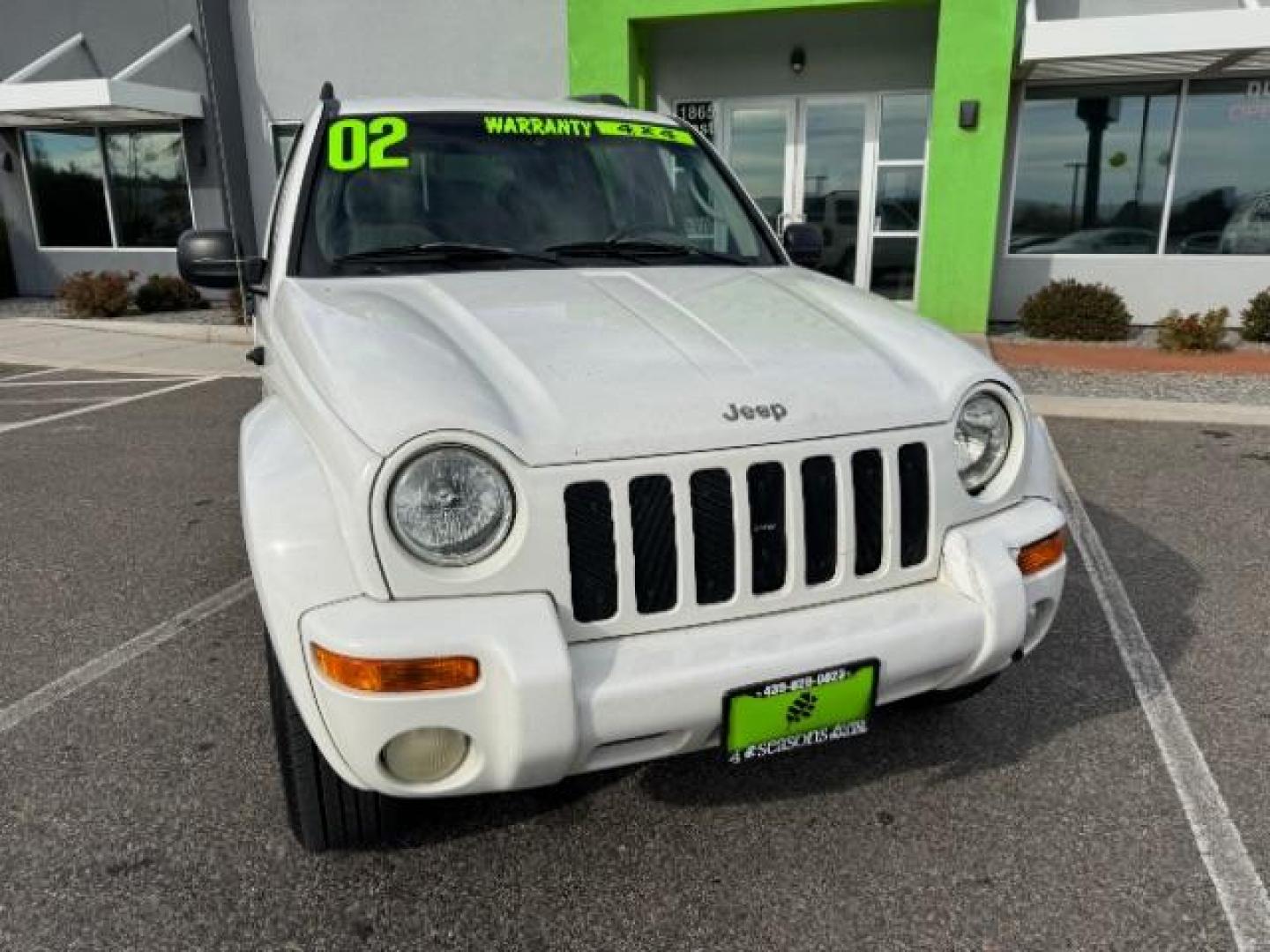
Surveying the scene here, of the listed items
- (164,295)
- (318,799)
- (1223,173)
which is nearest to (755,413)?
(318,799)

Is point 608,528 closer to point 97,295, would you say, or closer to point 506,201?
point 506,201

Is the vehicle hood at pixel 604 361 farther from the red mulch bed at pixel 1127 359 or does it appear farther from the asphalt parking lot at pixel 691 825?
the red mulch bed at pixel 1127 359

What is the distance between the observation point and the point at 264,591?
6.42ft

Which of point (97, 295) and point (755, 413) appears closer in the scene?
point (755, 413)

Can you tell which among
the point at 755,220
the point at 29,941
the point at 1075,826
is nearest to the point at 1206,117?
the point at 755,220

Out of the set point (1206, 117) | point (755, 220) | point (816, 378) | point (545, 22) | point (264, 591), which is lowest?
point (264, 591)

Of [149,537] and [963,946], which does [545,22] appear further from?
[963,946]

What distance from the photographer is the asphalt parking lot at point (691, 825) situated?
7.11ft

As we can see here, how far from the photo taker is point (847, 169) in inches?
465

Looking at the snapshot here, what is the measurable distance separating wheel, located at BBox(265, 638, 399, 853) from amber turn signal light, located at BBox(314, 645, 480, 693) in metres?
0.44

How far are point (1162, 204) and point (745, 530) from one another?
11331 mm

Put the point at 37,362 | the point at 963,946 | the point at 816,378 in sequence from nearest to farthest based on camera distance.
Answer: the point at 963,946 < the point at 816,378 < the point at 37,362

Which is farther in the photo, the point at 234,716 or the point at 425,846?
the point at 234,716

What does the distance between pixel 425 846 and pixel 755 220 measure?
259 cm
